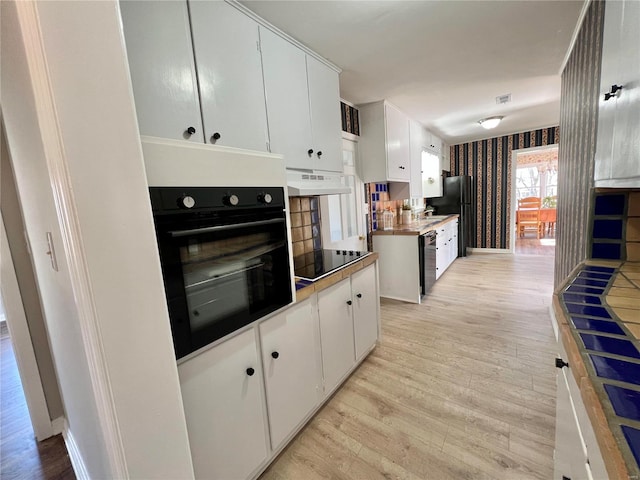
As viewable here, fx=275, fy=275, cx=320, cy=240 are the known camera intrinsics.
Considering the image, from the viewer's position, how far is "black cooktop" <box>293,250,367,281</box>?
65.3 inches

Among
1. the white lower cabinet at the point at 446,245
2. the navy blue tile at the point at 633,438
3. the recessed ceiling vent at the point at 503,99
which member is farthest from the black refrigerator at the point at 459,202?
the navy blue tile at the point at 633,438

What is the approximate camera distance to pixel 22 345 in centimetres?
165

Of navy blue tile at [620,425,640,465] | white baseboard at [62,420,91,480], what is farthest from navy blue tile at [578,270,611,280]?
white baseboard at [62,420,91,480]

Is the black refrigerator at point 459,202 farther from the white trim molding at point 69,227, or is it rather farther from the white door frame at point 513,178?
the white trim molding at point 69,227

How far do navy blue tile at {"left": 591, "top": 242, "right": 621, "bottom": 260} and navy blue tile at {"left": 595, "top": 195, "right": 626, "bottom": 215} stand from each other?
0.14 m

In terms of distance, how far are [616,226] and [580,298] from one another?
2.05 ft

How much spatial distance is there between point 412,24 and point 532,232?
8.11 m

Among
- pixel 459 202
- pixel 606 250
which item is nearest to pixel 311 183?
pixel 606 250

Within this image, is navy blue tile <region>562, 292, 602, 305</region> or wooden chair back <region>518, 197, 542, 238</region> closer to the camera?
navy blue tile <region>562, 292, 602, 305</region>

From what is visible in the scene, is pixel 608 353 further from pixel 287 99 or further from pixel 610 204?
pixel 287 99

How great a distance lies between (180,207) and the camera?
0.88 meters

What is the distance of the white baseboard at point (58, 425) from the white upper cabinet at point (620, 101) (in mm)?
3007

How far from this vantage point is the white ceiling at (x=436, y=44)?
1.58 meters

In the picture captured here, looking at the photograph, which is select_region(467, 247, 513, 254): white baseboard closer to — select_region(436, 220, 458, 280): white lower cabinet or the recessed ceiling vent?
select_region(436, 220, 458, 280): white lower cabinet
